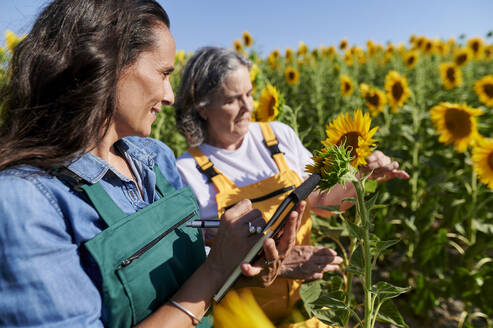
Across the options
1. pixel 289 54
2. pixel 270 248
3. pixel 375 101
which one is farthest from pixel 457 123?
pixel 289 54

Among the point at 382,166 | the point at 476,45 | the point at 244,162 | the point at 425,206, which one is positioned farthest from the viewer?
the point at 476,45

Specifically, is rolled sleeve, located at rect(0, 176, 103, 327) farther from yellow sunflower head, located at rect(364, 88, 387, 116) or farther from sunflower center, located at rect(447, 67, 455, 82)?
sunflower center, located at rect(447, 67, 455, 82)

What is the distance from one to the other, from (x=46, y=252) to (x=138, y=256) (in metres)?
0.24

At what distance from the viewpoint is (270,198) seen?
5.66ft

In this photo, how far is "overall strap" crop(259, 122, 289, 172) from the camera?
1.89 m

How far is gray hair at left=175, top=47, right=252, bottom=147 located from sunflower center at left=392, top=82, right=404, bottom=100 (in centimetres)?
192

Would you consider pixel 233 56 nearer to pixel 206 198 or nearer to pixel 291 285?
pixel 206 198

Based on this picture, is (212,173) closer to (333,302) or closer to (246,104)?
(246,104)

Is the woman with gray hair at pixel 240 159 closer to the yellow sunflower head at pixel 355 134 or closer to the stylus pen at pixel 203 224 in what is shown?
the yellow sunflower head at pixel 355 134

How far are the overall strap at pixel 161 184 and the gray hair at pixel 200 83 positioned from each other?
0.71m

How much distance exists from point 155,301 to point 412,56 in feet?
20.0

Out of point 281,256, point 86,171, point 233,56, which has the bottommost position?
point 281,256

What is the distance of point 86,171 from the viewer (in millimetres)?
974

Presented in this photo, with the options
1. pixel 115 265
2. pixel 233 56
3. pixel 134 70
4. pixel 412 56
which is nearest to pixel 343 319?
pixel 115 265
